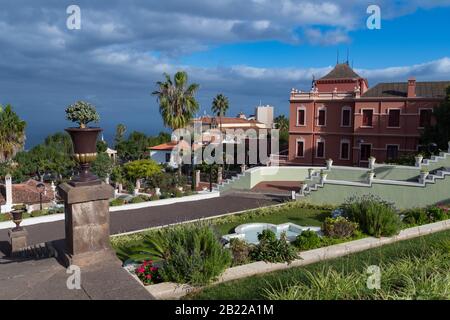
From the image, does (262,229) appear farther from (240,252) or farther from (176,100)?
(176,100)

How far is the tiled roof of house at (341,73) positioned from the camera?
40.4 meters

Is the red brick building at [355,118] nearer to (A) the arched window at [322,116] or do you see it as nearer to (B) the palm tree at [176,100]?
(A) the arched window at [322,116]

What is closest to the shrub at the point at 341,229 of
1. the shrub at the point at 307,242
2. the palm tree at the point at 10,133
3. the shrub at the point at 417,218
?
the shrub at the point at 307,242

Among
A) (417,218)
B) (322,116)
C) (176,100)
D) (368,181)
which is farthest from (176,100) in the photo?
(417,218)

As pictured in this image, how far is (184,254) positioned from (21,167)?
141 feet

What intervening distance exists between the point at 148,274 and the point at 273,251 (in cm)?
275

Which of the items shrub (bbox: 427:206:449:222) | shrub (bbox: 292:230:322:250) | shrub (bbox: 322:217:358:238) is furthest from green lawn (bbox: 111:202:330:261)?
shrub (bbox: 292:230:322:250)

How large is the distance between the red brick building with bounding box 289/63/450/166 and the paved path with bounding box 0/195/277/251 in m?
17.2

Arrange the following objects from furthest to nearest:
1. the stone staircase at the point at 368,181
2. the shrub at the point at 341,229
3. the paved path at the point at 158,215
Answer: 1. the stone staircase at the point at 368,181
2. the paved path at the point at 158,215
3. the shrub at the point at 341,229

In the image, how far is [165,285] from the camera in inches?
252

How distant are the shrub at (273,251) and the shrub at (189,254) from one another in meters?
1.10

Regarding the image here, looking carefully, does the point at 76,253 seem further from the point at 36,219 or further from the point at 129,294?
the point at 36,219

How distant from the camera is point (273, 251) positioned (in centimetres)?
807

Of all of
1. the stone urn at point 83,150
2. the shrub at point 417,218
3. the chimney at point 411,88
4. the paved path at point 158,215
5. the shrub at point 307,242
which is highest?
the chimney at point 411,88
